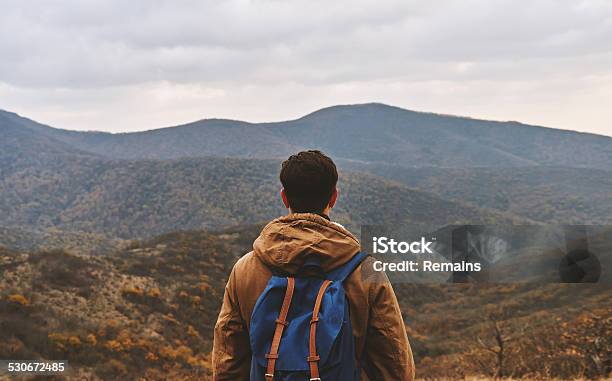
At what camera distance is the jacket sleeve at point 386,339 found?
7.43 ft

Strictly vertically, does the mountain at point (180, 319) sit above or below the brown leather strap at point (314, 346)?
below

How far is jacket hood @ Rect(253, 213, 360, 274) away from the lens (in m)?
2.21

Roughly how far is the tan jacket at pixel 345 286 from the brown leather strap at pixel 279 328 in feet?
0.26

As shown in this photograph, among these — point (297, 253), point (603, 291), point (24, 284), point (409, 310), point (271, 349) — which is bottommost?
point (409, 310)

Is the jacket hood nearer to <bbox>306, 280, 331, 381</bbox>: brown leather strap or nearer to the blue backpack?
the blue backpack

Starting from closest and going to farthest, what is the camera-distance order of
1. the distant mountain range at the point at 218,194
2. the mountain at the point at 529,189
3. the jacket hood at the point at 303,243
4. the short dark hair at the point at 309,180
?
the jacket hood at the point at 303,243 < the short dark hair at the point at 309,180 < the distant mountain range at the point at 218,194 < the mountain at the point at 529,189

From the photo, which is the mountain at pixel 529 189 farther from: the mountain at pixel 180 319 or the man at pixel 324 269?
the man at pixel 324 269

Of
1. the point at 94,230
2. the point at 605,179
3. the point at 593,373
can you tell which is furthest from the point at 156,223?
the point at 605,179

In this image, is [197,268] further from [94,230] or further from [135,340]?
[94,230]

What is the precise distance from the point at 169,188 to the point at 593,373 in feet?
243

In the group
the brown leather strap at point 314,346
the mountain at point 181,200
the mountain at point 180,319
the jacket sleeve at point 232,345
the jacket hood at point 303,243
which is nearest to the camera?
the brown leather strap at point 314,346

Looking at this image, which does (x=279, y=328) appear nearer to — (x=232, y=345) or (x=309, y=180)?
(x=232, y=345)

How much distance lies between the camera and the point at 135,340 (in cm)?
1777

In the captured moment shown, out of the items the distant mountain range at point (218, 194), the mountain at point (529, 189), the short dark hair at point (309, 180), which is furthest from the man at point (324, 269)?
the mountain at point (529, 189)
